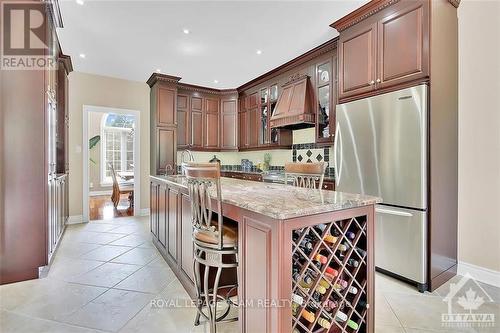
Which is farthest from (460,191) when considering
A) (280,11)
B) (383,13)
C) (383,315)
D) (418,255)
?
(280,11)

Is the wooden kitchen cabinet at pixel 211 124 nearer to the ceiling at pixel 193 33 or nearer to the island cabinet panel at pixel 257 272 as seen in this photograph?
the ceiling at pixel 193 33

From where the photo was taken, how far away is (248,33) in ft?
10.9

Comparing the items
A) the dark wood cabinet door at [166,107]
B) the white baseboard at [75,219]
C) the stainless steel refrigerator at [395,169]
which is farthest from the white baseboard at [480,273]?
the white baseboard at [75,219]

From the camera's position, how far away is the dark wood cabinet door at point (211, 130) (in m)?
6.01

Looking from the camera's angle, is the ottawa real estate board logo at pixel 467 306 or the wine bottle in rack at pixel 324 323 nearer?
the wine bottle in rack at pixel 324 323

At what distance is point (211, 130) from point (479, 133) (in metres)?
4.73

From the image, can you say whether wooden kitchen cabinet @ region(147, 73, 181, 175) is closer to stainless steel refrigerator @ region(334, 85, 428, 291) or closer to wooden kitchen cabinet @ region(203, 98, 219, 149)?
wooden kitchen cabinet @ region(203, 98, 219, 149)

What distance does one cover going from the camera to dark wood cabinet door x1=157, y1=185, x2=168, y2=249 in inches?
117

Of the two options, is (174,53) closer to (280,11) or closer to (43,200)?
(280,11)

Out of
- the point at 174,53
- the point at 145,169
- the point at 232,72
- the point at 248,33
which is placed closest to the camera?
the point at 248,33

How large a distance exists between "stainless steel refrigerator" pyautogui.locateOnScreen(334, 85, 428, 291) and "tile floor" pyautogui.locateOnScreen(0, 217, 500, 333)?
0.30m

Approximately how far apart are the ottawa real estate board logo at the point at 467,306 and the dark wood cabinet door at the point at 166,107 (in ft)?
16.3

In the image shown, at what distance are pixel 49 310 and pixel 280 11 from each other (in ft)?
11.4

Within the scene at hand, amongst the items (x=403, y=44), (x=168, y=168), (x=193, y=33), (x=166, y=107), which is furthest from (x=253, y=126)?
(x=403, y=44)
